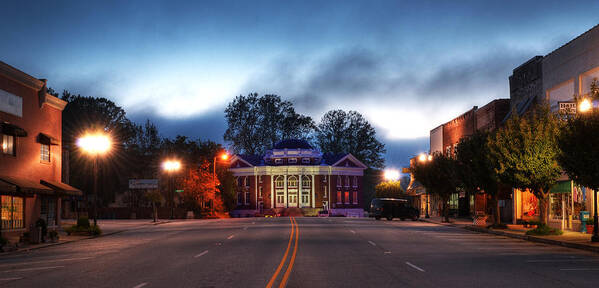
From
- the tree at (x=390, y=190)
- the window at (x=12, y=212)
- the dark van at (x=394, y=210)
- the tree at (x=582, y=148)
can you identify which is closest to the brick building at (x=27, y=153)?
the window at (x=12, y=212)

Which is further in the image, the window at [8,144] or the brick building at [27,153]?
the window at [8,144]

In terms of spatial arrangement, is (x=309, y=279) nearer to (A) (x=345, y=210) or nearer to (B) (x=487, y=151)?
(B) (x=487, y=151)

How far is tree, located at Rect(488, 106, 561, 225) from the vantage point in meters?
32.2

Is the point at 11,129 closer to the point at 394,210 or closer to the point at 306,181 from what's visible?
the point at 394,210

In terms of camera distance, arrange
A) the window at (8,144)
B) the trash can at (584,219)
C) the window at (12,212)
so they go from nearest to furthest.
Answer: the trash can at (584,219)
the window at (12,212)
the window at (8,144)

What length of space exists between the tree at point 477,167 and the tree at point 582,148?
12.0 meters

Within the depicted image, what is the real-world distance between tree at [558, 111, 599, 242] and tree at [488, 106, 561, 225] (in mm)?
5745

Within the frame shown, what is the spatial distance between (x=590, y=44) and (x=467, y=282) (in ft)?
86.2

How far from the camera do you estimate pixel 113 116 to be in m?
85.7

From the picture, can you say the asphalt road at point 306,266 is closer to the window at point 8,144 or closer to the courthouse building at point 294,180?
the window at point 8,144

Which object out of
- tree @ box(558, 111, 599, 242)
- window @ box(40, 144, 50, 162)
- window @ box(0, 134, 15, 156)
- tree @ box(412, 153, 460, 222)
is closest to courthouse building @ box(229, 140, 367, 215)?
tree @ box(412, 153, 460, 222)

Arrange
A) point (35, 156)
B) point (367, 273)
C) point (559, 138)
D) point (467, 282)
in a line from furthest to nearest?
1. point (35, 156)
2. point (559, 138)
3. point (367, 273)
4. point (467, 282)

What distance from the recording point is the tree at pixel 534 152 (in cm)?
3222

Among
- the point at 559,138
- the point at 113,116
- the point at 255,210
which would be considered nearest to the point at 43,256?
the point at 559,138
